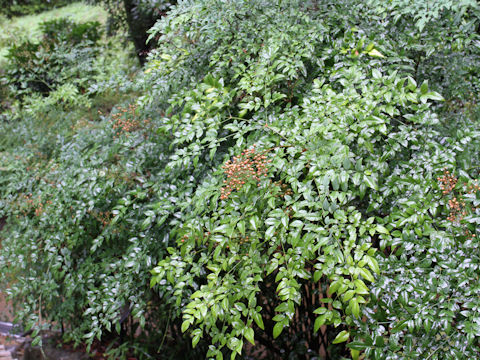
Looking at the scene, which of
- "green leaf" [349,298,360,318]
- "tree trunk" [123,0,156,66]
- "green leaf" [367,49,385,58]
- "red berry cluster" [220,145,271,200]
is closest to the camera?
"green leaf" [349,298,360,318]

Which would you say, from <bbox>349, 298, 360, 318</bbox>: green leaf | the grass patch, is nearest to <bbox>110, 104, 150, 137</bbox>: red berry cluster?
<bbox>349, 298, 360, 318</bbox>: green leaf

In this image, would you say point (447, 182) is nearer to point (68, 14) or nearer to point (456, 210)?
point (456, 210)

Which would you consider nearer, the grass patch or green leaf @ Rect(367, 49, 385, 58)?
green leaf @ Rect(367, 49, 385, 58)

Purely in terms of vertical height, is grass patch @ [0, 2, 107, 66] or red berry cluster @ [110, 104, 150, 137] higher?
grass patch @ [0, 2, 107, 66]

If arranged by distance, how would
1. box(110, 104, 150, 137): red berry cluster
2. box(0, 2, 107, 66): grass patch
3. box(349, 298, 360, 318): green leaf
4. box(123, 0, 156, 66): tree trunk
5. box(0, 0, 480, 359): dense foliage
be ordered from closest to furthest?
1. box(349, 298, 360, 318): green leaf
2. box(0, 0, 480, 359): dense foliage
3. box(110, 104, 150, 137): red berry cluster
4. box(123, 0, 156, 66): tree trunk
5. box(0, 2, 107, 66): grass patch

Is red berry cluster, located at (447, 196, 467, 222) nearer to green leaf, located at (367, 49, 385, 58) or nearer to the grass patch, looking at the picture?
green leaf, located at (367, 49, 385, 58)

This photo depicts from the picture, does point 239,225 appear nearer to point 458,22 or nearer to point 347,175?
point 347,175

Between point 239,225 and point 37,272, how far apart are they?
156 cm

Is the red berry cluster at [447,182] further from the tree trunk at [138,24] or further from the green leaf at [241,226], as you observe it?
the tree trunk at [138,24]

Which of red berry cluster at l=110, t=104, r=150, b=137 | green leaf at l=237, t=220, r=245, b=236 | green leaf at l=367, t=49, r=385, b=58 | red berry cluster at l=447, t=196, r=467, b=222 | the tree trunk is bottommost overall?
Answer: red berry cluster at l=447, t=196, r=467, b=222

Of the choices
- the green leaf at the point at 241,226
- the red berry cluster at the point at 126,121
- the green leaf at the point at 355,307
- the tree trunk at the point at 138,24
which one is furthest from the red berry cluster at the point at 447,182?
the tree trunk at the point at 138,24

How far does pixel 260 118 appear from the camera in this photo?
1.88 metres

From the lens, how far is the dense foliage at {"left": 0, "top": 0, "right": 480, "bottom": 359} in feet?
4.58

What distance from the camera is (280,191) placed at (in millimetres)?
1561
